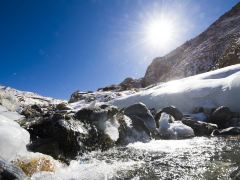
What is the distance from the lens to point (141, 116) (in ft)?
71.7

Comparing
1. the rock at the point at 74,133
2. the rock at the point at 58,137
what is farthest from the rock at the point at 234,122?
the rock at the point at 58,137

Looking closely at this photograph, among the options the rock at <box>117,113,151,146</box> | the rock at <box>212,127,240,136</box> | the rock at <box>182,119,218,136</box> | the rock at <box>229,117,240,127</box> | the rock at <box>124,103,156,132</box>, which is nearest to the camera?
the rock at <box>212,127,240,136</box>

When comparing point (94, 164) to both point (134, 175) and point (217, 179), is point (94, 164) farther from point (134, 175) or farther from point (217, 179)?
point (217, 179)

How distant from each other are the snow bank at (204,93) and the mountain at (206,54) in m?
20.8

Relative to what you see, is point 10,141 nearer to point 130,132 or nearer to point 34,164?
point 34,164

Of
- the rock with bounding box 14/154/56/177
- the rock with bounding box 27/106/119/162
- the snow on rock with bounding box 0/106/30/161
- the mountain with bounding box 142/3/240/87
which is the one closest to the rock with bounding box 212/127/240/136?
the rock with bounding box 27/106/119/162

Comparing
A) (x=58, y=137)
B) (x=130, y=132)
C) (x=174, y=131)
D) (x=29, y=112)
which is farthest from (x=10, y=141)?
(x=29, y=112)

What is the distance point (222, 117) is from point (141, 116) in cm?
712

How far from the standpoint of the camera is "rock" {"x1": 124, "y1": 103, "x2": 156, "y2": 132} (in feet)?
67.8

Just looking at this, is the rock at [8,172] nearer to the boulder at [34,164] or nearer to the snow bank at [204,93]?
the boulder at [34,164]

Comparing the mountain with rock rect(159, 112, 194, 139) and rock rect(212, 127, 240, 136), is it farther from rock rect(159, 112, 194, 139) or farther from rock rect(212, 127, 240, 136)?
rock rect(212, 127, 240, 136)

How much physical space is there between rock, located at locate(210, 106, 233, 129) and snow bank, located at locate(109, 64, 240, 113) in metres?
1.77

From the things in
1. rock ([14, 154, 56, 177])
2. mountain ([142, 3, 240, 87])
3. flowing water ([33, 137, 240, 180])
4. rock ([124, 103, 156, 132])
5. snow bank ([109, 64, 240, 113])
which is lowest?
flowing water ([33, 137, 240, 180])

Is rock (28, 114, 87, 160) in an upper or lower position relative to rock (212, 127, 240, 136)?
→ upper
